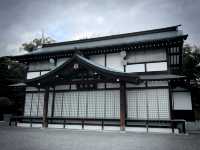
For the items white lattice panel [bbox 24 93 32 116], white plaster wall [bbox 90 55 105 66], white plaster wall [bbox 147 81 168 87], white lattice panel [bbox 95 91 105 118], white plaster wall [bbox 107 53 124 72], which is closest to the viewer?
white plaster wall [bbox 147 81 168 87]

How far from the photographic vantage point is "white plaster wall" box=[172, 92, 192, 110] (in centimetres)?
1375

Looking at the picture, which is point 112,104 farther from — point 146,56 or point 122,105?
point 146,56

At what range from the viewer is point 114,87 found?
38.0 feet

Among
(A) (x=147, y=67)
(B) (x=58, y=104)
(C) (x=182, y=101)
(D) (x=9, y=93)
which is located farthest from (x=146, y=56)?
(D) (x=9, y=93)

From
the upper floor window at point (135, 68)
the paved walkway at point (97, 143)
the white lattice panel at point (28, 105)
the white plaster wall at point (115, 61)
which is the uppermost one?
the white plaster wall at point (115, 61)

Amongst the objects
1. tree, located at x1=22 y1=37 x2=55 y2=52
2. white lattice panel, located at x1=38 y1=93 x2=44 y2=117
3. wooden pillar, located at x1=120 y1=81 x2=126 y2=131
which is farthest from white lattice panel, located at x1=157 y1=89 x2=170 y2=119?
tree, located at x1=22 y1=37 x2=55 y2=52

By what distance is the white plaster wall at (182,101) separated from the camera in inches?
541

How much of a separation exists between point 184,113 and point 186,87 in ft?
7.60

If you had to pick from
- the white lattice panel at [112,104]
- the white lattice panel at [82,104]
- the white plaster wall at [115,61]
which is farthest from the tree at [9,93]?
the white lattice panel at [112,104]

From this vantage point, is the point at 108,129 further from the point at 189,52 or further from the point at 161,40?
the point at 189,52

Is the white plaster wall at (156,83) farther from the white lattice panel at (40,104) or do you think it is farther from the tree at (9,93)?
the tree at (9,93)

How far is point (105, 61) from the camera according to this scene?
13.0 m

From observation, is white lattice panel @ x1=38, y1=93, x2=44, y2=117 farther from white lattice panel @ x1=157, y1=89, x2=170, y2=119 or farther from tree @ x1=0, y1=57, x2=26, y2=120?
white lattice panel @ x1=157, y1=89, x2=170, y2=119

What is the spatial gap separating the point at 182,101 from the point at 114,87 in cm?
644
